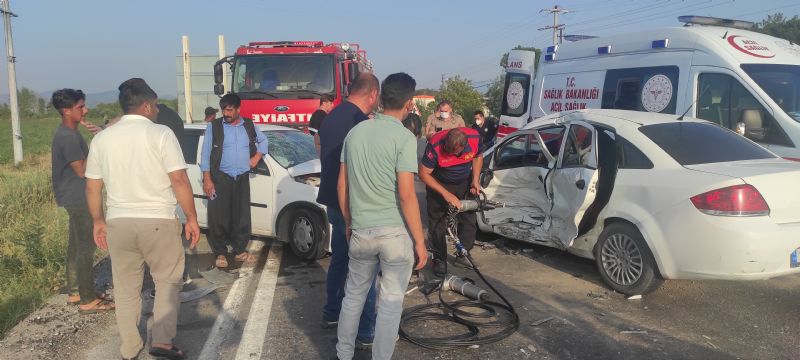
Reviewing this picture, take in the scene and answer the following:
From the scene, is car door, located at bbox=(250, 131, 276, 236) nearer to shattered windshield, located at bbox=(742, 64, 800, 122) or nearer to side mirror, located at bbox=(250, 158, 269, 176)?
side mirror, located at bbox=(250, 158, 269, 176)

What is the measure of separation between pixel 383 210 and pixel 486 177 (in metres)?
3.50

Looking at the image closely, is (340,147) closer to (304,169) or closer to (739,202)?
(304,169)

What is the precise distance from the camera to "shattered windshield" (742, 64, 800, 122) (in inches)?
260

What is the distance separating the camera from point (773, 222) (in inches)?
169

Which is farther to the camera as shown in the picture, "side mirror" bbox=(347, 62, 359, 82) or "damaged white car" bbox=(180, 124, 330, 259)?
"side mirror" bbox=(347, 62, 359, 82)

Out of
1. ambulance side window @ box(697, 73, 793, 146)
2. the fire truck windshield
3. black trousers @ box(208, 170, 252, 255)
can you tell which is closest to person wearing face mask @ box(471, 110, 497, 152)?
the fire truck windshield

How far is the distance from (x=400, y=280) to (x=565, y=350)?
4.58 ft

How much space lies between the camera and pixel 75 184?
4637mm

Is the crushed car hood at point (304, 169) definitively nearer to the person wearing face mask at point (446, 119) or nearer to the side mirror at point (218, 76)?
the person wearing face mask at point (446, 119)

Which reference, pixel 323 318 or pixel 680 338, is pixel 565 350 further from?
pixel 323 318

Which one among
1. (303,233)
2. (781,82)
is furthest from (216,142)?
(781,82)

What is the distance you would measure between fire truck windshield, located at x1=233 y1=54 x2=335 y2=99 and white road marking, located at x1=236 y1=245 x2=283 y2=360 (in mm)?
4801

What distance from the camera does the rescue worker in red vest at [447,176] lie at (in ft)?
18.0

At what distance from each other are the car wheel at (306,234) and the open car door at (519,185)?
6.26 ft
